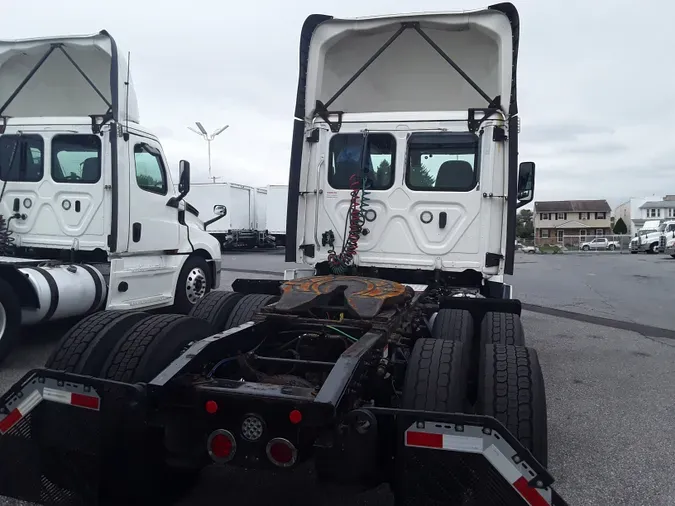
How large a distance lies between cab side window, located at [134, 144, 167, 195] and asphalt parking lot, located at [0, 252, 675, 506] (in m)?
2.42

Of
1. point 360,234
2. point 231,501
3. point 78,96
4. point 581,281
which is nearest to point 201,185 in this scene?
point 581,281

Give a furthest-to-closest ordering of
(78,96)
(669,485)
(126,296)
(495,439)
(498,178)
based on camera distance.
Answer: (78,96) → (126,296) → (498,178) → (669,485) → (495,439)

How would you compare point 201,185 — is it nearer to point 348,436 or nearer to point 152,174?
point 152,174

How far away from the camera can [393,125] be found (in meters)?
6.12

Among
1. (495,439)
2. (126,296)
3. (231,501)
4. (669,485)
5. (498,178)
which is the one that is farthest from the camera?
(126,296)

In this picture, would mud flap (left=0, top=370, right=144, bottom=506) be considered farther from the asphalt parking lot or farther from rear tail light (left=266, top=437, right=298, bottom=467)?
rear tail light (left=266, top=437, right=298, bottom=467)

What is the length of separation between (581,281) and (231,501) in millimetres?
16742

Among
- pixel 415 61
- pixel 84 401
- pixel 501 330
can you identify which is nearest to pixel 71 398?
pixel 84 401

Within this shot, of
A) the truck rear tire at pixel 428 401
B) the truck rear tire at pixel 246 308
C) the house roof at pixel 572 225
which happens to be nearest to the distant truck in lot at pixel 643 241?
the truck rear tire at pixel 246 308

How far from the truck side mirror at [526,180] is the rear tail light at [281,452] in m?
4.52

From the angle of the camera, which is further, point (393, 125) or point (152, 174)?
point (152, 174)

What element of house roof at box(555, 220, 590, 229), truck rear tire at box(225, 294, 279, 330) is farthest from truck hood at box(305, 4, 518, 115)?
house roof at box(555, 220, 590, 229)

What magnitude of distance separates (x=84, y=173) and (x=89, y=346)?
5163 mm

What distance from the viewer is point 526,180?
6.29 m
